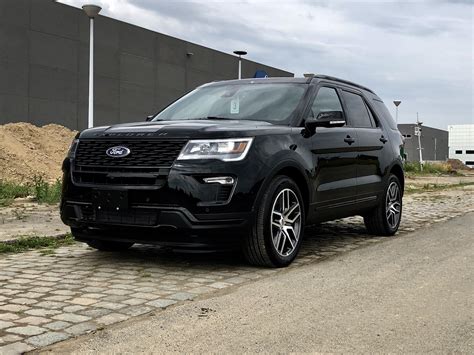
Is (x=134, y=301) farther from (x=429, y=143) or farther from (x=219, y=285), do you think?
(x=429, y=143)

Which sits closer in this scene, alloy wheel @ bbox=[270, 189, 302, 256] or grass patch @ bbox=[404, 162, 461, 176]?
alloy wheel @ bbox=[270, 189, 302, 256]

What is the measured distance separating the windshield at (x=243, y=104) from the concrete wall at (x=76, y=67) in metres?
18.7

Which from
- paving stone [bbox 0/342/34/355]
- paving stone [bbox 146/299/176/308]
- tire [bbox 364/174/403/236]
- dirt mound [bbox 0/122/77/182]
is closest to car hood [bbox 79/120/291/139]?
paving stone [bbox 146/299/176/308]

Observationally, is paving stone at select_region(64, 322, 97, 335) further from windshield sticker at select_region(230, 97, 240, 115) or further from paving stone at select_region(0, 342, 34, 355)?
windshield sticker at select_region(230, 97, 240, 115)

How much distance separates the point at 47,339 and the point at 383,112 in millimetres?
6312

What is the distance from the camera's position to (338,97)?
7.56 m

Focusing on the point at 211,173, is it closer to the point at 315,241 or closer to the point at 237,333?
the point at 237,333

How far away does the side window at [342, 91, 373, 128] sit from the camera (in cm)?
774

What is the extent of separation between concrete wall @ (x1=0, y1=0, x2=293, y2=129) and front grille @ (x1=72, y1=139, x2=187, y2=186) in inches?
778

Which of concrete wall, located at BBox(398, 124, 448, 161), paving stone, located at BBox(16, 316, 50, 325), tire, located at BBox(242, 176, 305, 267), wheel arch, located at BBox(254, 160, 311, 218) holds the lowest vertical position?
paving stone, located at BBox(16, 316, 50, 325)

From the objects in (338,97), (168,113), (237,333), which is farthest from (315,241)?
(237,333)

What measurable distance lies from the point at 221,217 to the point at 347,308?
1.43 meters

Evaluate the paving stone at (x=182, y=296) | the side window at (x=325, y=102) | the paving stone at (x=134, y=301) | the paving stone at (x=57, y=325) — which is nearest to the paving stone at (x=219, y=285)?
the paving stone at (x=182, y=296)

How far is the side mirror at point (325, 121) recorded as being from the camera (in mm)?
6434
